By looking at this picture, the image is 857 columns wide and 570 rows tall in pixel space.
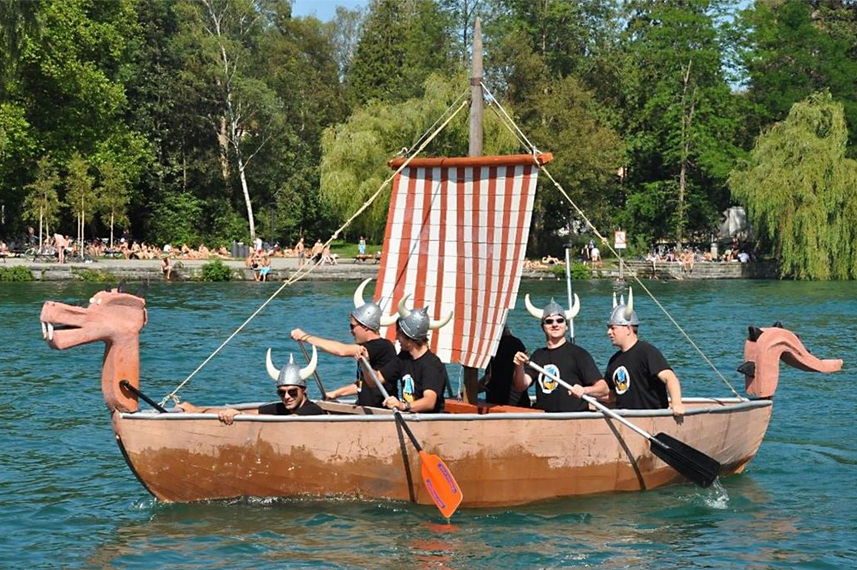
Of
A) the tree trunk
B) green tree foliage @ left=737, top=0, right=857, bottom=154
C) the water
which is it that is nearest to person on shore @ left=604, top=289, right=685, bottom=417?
the water

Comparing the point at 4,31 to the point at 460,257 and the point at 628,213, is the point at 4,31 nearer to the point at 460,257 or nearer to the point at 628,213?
the point at 460,257

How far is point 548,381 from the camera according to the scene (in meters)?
13.0

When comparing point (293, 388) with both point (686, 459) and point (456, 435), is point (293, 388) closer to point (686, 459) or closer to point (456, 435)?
point (456, 435)

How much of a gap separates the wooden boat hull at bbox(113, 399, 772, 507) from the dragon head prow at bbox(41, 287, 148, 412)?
26 centimetres

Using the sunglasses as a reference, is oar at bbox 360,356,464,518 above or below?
below

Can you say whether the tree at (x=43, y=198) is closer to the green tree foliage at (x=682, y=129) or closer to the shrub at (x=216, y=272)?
the shrub at (x=216, y=272)

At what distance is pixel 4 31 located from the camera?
128 feet

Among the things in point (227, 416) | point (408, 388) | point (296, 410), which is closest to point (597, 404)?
point (408, 388)

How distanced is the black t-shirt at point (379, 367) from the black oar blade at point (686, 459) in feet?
8.09

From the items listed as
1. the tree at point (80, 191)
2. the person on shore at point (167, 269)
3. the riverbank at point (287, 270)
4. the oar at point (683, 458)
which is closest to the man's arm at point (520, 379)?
the oar at point (683, 458)

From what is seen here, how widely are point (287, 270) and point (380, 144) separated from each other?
7.28 m

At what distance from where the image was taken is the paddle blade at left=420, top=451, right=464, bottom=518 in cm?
1225

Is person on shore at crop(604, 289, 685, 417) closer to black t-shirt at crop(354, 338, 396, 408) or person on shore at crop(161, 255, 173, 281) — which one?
black t-shirt at crop(354, 338, 396, 408)

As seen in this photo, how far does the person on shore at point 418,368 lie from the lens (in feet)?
41.0
